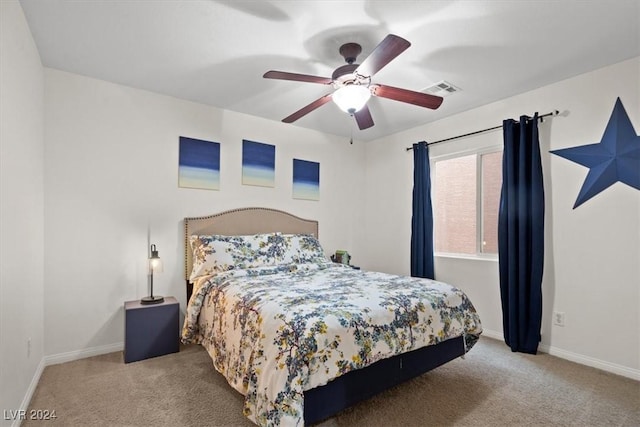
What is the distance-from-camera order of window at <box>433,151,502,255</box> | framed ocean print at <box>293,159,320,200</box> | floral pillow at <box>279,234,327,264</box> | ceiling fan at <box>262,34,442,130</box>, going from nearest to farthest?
ceiling fan at <box>262,34,442,130</box> < floral pillow at <box>279,234,327,264</box> < window at <box>433,151,502,255</box> < framed ocean print at <box>293,159,320,200</box>

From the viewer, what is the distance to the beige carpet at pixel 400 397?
1.93 metres

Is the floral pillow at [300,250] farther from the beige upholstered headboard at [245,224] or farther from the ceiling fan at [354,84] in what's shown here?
the ceiling fan at [354,84]

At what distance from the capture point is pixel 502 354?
2.95 m

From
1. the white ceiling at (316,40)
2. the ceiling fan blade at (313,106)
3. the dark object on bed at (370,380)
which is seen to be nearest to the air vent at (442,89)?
the white ceiling at (316,40)

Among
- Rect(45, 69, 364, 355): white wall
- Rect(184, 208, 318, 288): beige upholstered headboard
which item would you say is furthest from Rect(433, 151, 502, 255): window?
Rect(45, 69, 364, 355): white wall

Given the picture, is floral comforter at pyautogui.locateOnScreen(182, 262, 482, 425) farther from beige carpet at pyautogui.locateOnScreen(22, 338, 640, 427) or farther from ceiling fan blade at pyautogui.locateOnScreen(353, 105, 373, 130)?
ceiling fan blade at pyautogui.locateOnScreen(353, 105, 373, 130)

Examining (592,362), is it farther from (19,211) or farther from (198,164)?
(19,211)

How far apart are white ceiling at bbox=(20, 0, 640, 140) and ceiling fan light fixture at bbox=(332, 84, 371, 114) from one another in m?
0.38

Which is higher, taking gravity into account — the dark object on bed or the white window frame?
the white window frame

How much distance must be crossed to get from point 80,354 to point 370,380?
257 cm

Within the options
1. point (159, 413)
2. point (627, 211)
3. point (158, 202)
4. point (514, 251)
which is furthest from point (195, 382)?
point (627, 211)

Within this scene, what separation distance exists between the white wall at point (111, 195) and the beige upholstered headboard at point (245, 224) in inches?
3.7

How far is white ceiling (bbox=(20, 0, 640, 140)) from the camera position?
78.6 inches

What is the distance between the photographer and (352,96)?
2.25 m
